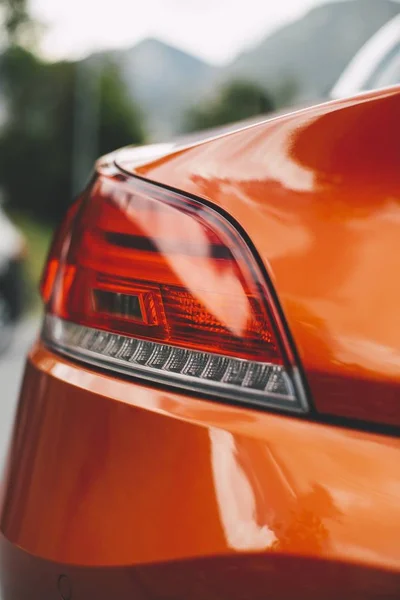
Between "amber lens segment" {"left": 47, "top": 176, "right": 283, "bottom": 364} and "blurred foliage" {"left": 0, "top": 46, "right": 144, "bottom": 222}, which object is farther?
"blurred foliage" {"left": 0, "top": 46, "right": 144, "bottom": 222}

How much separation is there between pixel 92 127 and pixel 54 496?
37.1 meters

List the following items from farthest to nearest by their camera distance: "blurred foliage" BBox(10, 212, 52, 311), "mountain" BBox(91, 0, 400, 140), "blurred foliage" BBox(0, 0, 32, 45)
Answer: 1. "blurred foliage" BBox(0, 0, 32, 45)
2. "blurred foliage" BBox(10, 212, 52, 311)
3. "mountain" BBox(91, 0, 400, 140)

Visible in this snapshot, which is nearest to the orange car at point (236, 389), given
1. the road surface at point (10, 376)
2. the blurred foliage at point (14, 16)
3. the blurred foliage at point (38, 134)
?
the road surface at point (10, 376)

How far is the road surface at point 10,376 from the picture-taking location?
4.73m

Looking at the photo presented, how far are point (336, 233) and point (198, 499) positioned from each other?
1.18 feet

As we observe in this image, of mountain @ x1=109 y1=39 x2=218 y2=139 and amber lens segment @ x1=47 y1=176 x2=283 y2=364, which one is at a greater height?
amber lens segment @ x1=47 y1=176 x2=283 y2=364

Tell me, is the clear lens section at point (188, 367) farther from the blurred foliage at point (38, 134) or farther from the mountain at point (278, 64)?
the blurred foliage at point (38, 134)

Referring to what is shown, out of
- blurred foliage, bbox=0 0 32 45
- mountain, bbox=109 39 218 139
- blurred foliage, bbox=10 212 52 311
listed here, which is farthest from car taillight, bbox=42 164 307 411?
blurred foliage, bbox=0 0 32 45

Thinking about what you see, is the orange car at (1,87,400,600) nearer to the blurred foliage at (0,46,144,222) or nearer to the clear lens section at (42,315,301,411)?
the clear lens section at (42,315,301,411)

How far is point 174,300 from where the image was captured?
1.16 m

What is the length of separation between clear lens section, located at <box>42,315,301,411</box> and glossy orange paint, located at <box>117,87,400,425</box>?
59 mm

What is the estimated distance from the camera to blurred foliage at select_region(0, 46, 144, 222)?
41.9 metres

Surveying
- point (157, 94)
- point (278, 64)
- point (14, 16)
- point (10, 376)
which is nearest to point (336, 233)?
point (10, 376)

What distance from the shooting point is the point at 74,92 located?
142 ft
